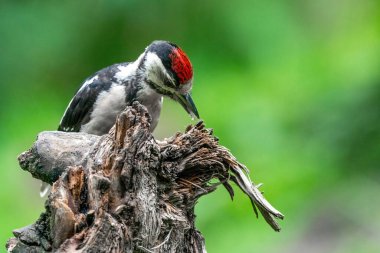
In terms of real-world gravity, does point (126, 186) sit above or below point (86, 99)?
below

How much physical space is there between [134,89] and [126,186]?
81.3 inches

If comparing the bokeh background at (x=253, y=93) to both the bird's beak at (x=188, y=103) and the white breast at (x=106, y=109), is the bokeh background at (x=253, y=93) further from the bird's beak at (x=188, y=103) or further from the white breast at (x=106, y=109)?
the bird's beak at (x=188, y=103)

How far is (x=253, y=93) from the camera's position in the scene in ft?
39.6

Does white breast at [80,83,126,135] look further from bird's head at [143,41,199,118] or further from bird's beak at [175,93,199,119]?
bird's beak at [175,93,199,119]

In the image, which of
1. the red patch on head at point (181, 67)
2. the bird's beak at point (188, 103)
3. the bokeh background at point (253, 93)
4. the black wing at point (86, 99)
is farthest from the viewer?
the bokeh background at point (253, 93)

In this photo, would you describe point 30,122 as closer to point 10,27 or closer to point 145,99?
point 10,27

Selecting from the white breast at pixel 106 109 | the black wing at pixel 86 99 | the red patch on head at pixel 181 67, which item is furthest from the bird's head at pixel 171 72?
the black wing at pixel 86 99

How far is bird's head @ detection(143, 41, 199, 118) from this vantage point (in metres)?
6.31

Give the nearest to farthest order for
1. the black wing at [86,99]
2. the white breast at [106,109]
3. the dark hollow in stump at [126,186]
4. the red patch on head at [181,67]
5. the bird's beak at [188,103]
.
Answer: the dark hollow in stump at [126,186] < the red patch on head at [181,67] < the bird's beak at [188,103] < the white breast at [106,109] < the black wing at [86,99]

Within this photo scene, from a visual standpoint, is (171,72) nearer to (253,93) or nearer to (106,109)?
(106,109)

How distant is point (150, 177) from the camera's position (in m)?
4.85

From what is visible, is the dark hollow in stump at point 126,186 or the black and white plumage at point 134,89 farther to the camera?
the black and white plumage at point 134,89

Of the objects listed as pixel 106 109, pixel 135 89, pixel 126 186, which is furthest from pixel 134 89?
pixel 126 186

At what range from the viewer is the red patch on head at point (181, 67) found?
6.28 metres
